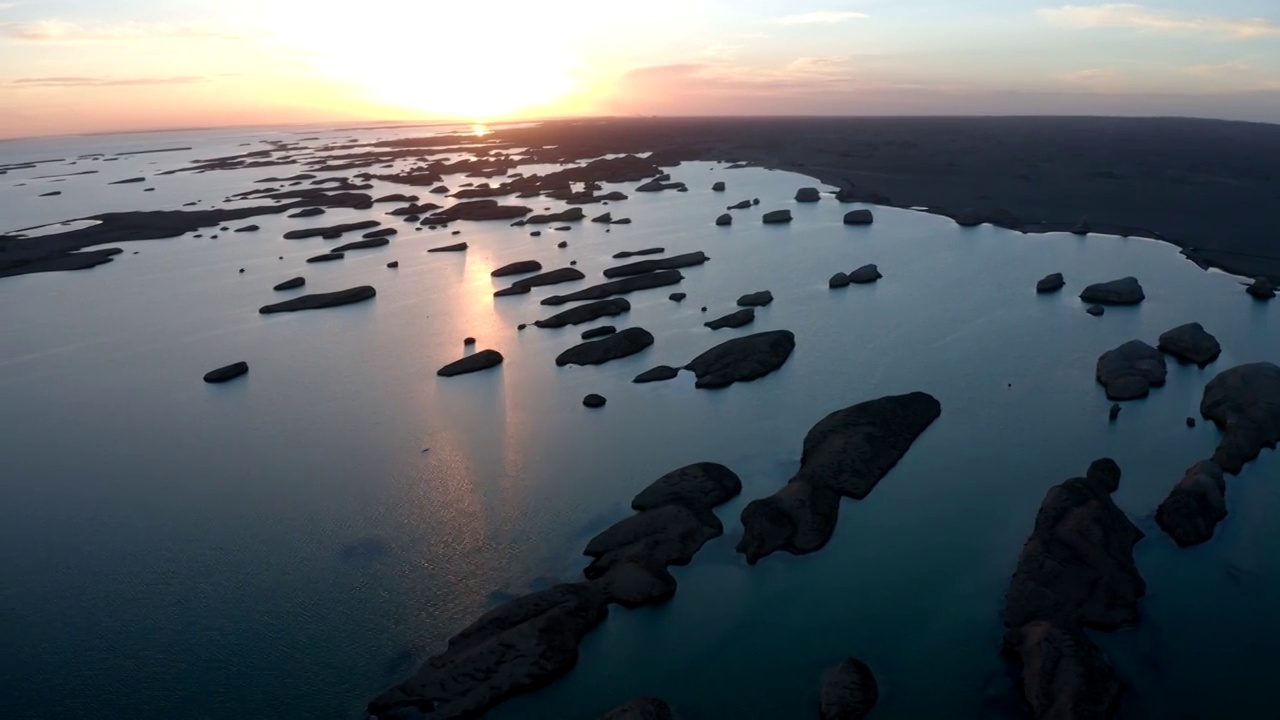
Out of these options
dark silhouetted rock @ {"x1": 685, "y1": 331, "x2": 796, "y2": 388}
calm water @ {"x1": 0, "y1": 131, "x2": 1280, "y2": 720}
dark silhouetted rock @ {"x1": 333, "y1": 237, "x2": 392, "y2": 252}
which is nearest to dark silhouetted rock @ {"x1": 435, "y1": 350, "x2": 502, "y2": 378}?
calm water @ {"x1": 0, "y1": 131, "x2": 1280, "y2": 720}

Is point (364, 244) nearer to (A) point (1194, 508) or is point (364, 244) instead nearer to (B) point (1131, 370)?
(B) point (1131, 370)

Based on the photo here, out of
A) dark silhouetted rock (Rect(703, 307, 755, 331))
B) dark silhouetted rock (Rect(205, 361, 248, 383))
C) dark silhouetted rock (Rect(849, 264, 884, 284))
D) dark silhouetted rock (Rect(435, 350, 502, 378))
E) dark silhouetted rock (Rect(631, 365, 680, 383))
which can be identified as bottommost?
dark silhouetted rock (Rect(205, 361, 248, 383))

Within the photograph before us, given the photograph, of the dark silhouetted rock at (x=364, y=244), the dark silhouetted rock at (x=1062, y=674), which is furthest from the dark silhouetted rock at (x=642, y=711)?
the dark silhouetted rock at (x=364, y=244)

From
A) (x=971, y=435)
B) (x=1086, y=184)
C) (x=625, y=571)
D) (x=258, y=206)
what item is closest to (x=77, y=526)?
(x=625, y=571)

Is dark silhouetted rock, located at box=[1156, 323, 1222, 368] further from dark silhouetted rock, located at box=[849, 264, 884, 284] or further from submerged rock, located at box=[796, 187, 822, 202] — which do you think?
submerged rock, located at box=[796, 187, 822, 202]

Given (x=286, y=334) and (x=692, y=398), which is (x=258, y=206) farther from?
(x=692, y=398)

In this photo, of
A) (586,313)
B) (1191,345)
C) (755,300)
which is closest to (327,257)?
(586,313)

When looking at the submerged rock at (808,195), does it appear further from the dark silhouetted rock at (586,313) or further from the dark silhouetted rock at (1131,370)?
the dark silhouetted rock at (1131,370)
